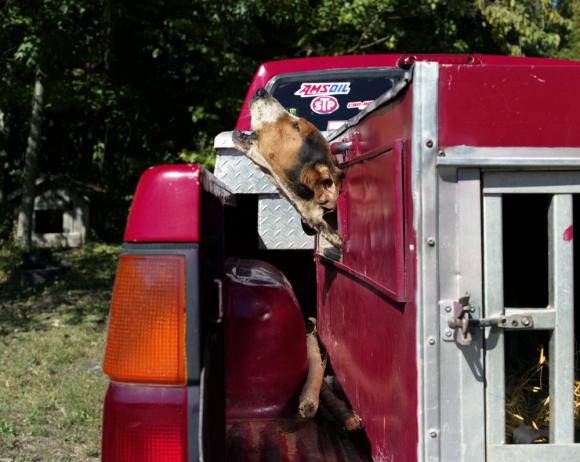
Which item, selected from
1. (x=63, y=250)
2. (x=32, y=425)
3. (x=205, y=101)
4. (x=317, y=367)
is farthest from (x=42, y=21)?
(x=317, y=367)

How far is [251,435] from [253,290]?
422 millimetres

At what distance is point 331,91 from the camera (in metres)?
3.97

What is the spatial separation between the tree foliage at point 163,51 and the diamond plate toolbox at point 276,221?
7329 millimetres

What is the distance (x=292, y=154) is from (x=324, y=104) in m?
2.09

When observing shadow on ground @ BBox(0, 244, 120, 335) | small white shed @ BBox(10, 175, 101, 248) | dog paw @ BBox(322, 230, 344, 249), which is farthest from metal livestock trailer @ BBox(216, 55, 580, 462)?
small white shed @ BBox(10, 175, 101, 248)

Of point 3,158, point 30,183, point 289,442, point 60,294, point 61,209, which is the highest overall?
point 3,158

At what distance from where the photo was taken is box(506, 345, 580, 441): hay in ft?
5.51

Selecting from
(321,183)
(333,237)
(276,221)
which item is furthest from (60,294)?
(321,183)

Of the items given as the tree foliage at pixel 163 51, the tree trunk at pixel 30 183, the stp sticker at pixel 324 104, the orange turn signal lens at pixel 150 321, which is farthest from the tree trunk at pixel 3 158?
the orange turn signal lens at pixel 150 321

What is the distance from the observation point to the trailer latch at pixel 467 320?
4.48 feet

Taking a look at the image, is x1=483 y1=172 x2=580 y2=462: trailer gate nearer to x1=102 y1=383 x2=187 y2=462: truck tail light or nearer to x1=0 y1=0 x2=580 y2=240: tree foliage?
x1=102 y1=383 x2=187 y2=462: truck tail light

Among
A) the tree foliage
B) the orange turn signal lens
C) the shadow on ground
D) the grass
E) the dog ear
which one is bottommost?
the grass

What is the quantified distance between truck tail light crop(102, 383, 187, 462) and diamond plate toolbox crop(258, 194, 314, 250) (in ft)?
5.39

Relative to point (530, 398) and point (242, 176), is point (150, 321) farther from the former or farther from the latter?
point (242, 176)
